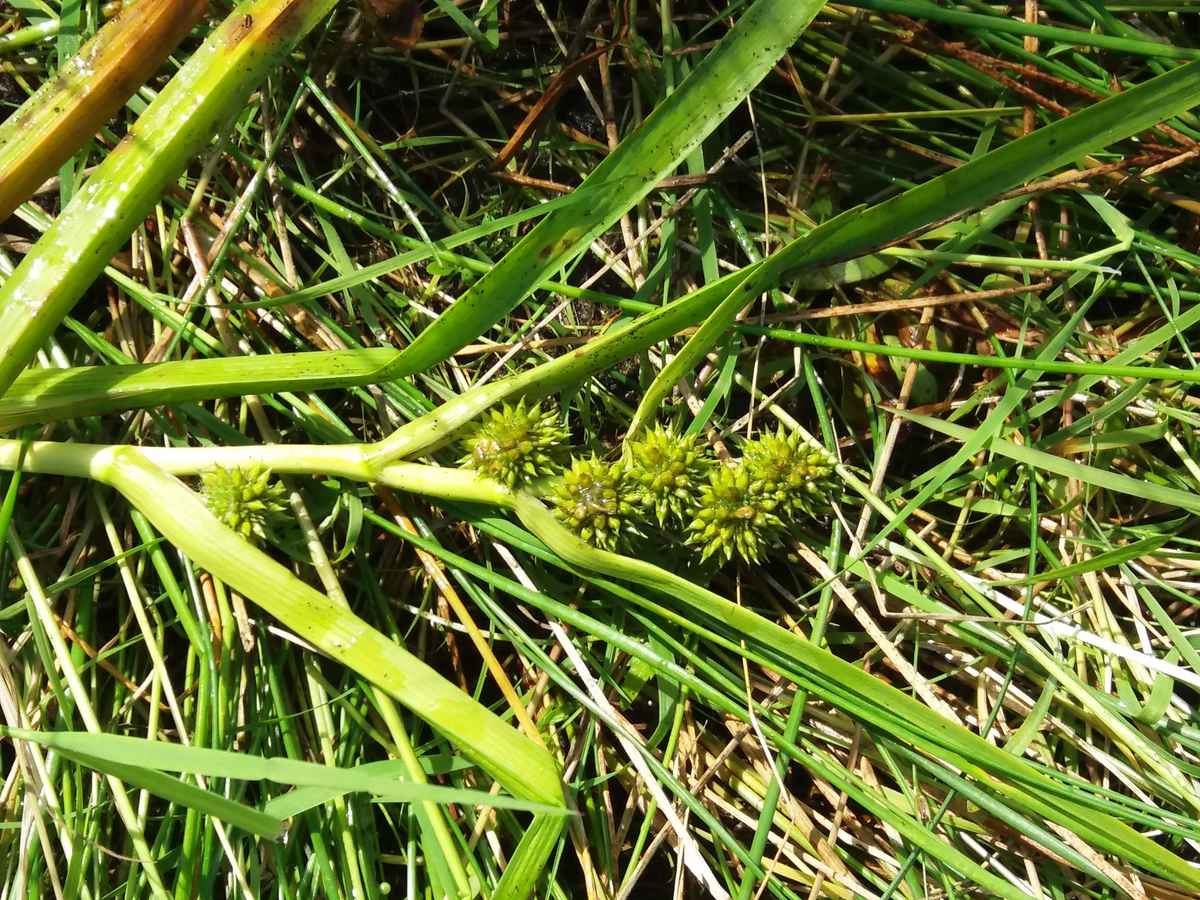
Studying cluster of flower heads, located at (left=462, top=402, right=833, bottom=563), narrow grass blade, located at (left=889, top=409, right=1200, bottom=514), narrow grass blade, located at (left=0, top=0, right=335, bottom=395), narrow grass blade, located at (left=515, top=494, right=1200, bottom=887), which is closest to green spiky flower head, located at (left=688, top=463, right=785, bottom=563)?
cluster of flower heads, located at (left=462, top=402, right=833, bottom=563)

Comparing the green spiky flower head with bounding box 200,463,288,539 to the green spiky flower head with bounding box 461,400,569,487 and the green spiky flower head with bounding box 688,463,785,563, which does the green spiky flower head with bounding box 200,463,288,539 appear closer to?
the green spiky flower head with bounding box 461,400,569,487

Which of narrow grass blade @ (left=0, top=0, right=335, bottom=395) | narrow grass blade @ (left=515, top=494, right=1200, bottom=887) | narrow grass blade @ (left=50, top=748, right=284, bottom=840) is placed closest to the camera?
narrow grass blade @ (left=50, top=748, right=284, bottom=840)

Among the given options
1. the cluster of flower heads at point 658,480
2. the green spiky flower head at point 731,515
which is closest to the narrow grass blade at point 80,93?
the cluster of flower heads at point 658,480

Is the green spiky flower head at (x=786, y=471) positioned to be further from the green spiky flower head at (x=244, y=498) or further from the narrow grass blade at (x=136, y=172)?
the narrow grass blade at (x=136, y=172)

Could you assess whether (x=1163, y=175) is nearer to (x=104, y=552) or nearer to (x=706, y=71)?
(x=706, y=71)

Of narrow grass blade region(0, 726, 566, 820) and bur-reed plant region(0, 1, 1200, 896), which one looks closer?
narrow grass blade region(0, 726, 566, 820)

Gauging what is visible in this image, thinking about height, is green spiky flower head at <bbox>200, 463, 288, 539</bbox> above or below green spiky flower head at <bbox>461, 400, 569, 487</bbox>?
below
